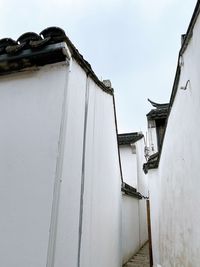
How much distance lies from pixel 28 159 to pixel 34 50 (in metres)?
1.18

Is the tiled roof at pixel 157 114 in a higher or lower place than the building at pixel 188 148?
higher

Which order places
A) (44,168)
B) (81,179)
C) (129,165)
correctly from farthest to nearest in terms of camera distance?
(129,165) → (81,179) → (44,168)

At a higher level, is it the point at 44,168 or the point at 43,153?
the point at 43,153

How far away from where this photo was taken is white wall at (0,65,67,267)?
6.30 feet

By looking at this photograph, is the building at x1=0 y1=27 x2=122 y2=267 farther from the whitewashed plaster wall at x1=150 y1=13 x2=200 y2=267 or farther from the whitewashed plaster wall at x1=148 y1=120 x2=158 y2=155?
the whitewashed plaster wall at x1=148 y1=120 x2=158 y2=155

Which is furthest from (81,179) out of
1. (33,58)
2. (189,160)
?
(33,58)

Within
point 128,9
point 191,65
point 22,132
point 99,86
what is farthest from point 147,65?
point 22,132

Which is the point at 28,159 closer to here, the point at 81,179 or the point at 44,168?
the point at 44,168

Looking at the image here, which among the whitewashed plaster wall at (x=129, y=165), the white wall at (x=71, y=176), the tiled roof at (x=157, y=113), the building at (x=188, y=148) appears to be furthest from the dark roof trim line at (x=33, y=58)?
the whitewashed plaster wall at (x=129, y=165)

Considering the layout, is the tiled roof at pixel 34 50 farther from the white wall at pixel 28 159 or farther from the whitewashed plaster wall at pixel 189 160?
the whitewashed plaster wall at pixel 189 160

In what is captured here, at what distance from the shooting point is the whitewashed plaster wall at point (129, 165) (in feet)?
40.0

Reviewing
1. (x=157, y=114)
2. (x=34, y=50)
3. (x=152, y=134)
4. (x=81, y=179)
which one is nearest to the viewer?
(x=34, y=50)

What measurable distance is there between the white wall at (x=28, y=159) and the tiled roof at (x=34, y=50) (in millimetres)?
100

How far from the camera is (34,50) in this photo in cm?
236
